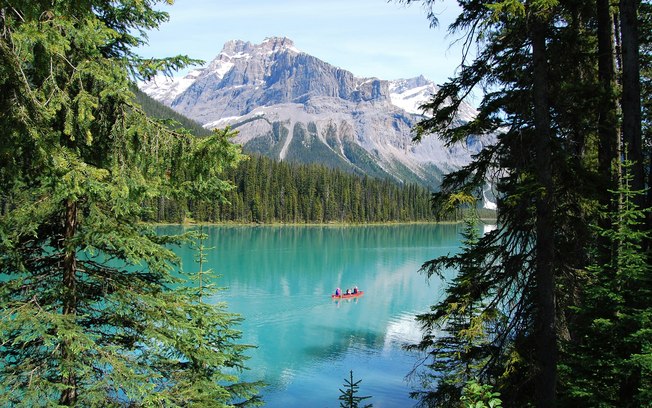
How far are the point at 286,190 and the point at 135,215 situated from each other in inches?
4491

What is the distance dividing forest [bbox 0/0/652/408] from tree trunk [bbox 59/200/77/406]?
0.07 feet

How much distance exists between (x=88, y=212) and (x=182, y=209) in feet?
3.60

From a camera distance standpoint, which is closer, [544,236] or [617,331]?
[617,331]

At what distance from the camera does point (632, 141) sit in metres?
6.84

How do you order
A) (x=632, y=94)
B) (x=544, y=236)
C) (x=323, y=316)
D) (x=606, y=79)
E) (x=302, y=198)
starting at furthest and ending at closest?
(x=302, y=198)
(x=323, y=316)
(x=606, y=79)
(x=632, y=94)
(x=544, y=236)

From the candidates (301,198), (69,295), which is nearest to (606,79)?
(69,295)

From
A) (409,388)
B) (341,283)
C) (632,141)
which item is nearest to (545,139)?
(632,141)

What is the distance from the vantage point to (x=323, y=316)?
31.7 m

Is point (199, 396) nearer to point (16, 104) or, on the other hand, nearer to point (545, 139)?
point (16, 104)

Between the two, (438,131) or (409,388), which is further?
(409,388)

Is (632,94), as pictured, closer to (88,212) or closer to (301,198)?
(88,212)

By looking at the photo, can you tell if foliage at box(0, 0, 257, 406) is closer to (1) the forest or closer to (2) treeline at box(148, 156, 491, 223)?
(1) the forest

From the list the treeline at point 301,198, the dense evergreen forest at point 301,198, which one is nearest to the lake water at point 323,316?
the treeline at point 301,198

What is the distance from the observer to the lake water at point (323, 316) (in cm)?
1997
